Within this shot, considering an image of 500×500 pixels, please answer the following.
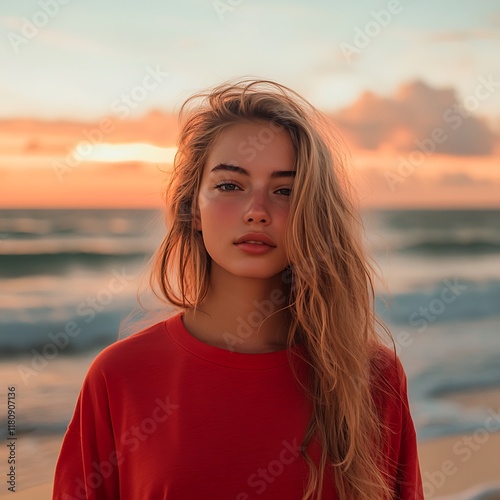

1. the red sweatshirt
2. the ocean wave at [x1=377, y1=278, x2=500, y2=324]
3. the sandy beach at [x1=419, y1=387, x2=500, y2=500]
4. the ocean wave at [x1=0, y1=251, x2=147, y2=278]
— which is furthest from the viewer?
the ocean wave at [x1=0, y1=251, x2=147, y2=278]

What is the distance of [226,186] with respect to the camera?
198 cm

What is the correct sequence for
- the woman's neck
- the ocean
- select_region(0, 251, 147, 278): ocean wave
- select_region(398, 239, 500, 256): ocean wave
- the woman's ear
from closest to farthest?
the woman's neck
the woman's ear
the ocean
select_region(0, 251, 147, 278): ocean wave
select_region(398, 239, 500, 256): ocean wave

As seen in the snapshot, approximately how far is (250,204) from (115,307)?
767cm

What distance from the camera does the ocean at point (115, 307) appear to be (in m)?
6.49

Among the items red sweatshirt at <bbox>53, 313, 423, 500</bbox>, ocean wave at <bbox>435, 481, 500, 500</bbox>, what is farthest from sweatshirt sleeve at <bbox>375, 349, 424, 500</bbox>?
ocean wave at <bbox>435, 481, 500, 500</bbox>

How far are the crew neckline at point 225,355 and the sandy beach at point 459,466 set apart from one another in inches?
124

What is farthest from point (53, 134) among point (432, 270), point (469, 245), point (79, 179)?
point (469, 245)

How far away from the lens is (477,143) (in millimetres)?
14672

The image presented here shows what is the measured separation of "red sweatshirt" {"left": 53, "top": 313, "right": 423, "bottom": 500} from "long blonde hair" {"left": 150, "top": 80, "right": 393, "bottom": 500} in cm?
6

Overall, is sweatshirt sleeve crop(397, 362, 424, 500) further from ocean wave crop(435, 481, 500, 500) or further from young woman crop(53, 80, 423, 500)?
ocean wave crop(435, 481, 500, 500)

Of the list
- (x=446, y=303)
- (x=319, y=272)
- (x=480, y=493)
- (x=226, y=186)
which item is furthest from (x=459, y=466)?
(x=446, y=303)

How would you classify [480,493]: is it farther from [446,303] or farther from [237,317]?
[446,303]

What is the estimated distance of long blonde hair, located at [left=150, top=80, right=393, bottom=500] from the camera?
6.42 ft

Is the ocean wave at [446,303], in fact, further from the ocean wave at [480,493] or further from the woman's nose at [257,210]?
the woman's nose at [257,210]
